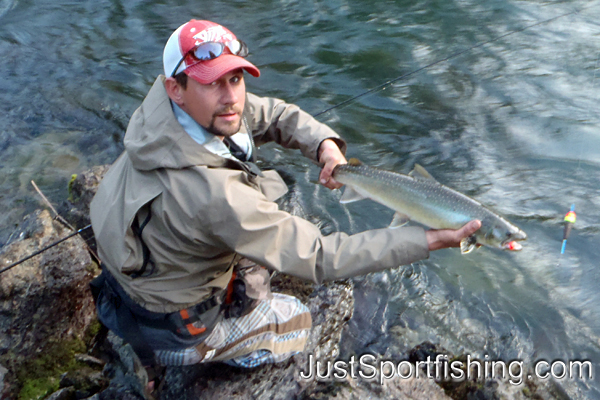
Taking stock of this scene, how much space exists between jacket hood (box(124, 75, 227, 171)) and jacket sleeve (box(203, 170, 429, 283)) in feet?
0.74

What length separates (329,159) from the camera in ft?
14.2

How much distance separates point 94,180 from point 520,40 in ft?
27.2

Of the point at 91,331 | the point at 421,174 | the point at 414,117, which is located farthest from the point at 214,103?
the point at 414,117

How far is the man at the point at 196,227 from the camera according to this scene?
3006 mm

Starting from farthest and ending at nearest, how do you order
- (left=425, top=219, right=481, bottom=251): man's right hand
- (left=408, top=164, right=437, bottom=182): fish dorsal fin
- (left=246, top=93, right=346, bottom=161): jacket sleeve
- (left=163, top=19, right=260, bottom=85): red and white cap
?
1. (left=246, top=93, right=346, bottom=161): jacket sleeve
2. (left=408, top=164, right=437, bottom=182): fish dorsal fin
3. (left=425, top=219, right=481, bottom=251): man's right hand
4. (left=163, top=19, right=260, bottom=85): red and white cap

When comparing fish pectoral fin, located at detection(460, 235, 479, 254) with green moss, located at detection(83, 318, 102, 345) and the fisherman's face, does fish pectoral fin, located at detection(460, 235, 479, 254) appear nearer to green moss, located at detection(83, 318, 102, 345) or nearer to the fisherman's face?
the fisherman's face

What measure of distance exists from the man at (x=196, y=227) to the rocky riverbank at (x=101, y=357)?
0.49 m

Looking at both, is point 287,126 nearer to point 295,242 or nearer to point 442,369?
point 295,242

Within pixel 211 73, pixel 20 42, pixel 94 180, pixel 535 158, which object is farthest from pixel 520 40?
pixel 20 42

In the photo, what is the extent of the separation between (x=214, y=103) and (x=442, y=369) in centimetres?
283

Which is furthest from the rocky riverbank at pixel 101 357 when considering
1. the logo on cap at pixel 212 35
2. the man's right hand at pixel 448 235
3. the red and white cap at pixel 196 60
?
the logo on cap at pixel 212 35

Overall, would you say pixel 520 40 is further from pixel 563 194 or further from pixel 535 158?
pixel 563 194

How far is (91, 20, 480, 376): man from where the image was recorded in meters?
3.01

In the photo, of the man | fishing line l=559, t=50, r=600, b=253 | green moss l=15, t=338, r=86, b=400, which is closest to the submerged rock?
green moss l=15, t=338, r=86, b=400
